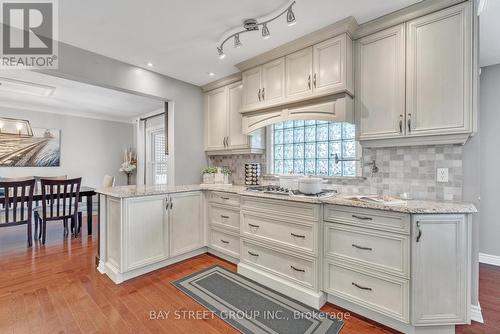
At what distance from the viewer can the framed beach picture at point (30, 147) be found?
4.70 metres

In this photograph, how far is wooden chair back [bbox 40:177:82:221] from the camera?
358 cm

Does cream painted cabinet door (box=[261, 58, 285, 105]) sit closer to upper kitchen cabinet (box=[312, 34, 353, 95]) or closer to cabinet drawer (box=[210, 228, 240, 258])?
upper kitchen cabinet (box=[312, 34, 353, 95])

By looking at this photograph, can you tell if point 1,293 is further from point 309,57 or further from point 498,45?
point 498,45

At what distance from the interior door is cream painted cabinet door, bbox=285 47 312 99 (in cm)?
7

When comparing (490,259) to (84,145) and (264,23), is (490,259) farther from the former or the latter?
(84,145)

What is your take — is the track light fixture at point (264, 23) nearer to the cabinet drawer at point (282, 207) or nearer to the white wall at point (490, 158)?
the cabinet drawer at point (282, 207)

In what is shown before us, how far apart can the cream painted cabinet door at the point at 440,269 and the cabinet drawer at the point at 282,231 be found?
727 mm

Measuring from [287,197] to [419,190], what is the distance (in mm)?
1170

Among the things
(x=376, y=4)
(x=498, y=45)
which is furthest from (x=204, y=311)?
(x=498, y=45)

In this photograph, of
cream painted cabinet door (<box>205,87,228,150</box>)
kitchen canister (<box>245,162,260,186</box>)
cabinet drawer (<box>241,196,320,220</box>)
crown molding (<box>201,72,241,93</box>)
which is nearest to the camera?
cabinet drawer (<box>241,196,320,220</box>)

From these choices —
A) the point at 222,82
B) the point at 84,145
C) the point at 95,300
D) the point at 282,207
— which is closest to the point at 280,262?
the point at 282,207

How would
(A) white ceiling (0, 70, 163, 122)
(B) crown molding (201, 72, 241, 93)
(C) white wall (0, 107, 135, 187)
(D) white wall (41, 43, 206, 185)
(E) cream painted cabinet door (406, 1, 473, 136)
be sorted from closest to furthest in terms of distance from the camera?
(E) cream painted cabinet door (406, 1, 473, 136)
(D) white wall (41, 43, 206, 185)
(B) crown molding (201, 72, 241, 93)
(A) white ceiling (0, 70, 163, 122)
(C) white wall (0, 107, 135, 187)

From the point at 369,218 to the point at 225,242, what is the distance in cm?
174

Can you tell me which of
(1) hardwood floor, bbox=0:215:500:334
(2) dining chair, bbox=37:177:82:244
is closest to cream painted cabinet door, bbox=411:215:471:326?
(1) hardwood floor, bbox=0:215:500:334
